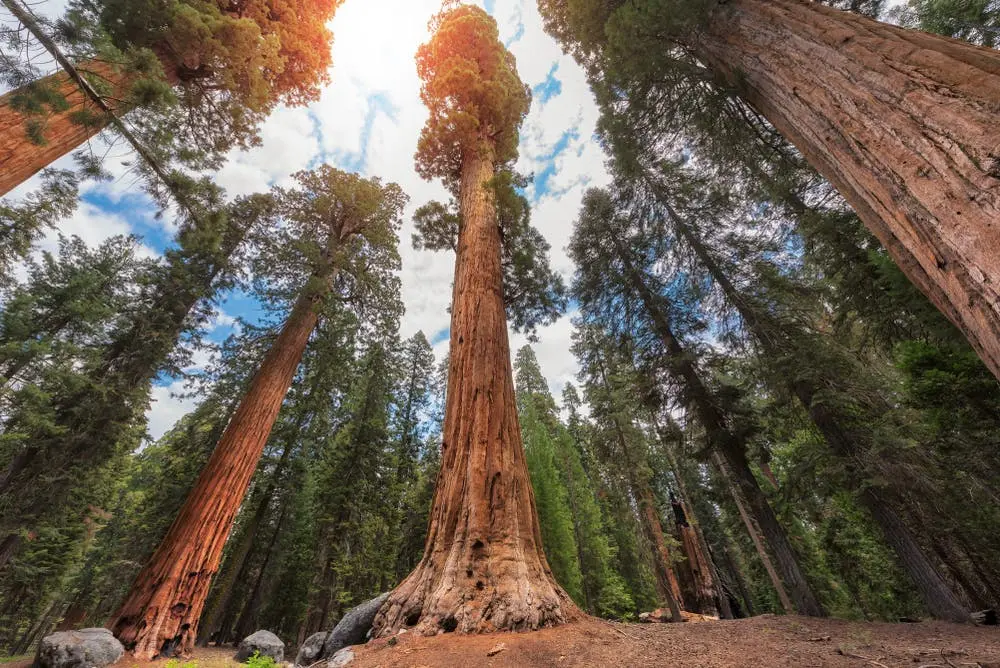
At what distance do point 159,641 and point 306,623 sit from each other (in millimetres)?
9464

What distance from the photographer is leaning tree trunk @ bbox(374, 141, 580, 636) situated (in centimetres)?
253

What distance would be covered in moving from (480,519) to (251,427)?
211 inches

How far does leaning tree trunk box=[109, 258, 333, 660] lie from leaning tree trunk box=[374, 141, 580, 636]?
421 cm

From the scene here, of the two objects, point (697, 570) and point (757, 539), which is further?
point (697, 570)

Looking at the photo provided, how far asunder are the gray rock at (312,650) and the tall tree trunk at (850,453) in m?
8.16

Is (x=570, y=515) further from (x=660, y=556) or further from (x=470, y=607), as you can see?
(x=470, y=607)

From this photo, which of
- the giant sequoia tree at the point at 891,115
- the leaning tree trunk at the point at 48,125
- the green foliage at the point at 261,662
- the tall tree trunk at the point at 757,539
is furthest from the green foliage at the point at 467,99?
the tall tree trunk at the point at 757,539

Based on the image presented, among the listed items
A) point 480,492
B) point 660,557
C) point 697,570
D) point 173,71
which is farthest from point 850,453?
point 173,71

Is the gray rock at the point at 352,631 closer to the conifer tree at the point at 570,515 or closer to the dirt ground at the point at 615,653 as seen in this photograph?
the dirt ground at the point at 615,653

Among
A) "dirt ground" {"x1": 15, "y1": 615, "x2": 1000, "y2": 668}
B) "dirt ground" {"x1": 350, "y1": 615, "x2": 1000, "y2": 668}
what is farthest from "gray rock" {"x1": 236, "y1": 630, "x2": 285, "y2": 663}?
"dirt ground" {"x1": 350, "y1": 615, "x2": 1000, "y2": 668}

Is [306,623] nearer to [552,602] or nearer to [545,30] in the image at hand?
[552,602]

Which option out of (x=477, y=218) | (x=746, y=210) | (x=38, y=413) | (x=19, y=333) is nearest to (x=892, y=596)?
(x=746, y=210)

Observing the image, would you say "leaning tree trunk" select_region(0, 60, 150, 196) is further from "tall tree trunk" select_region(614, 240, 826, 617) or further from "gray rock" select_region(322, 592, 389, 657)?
"tall tree trunk" select_region(614, 240, 826, 617)

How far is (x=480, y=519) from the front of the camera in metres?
3.08
